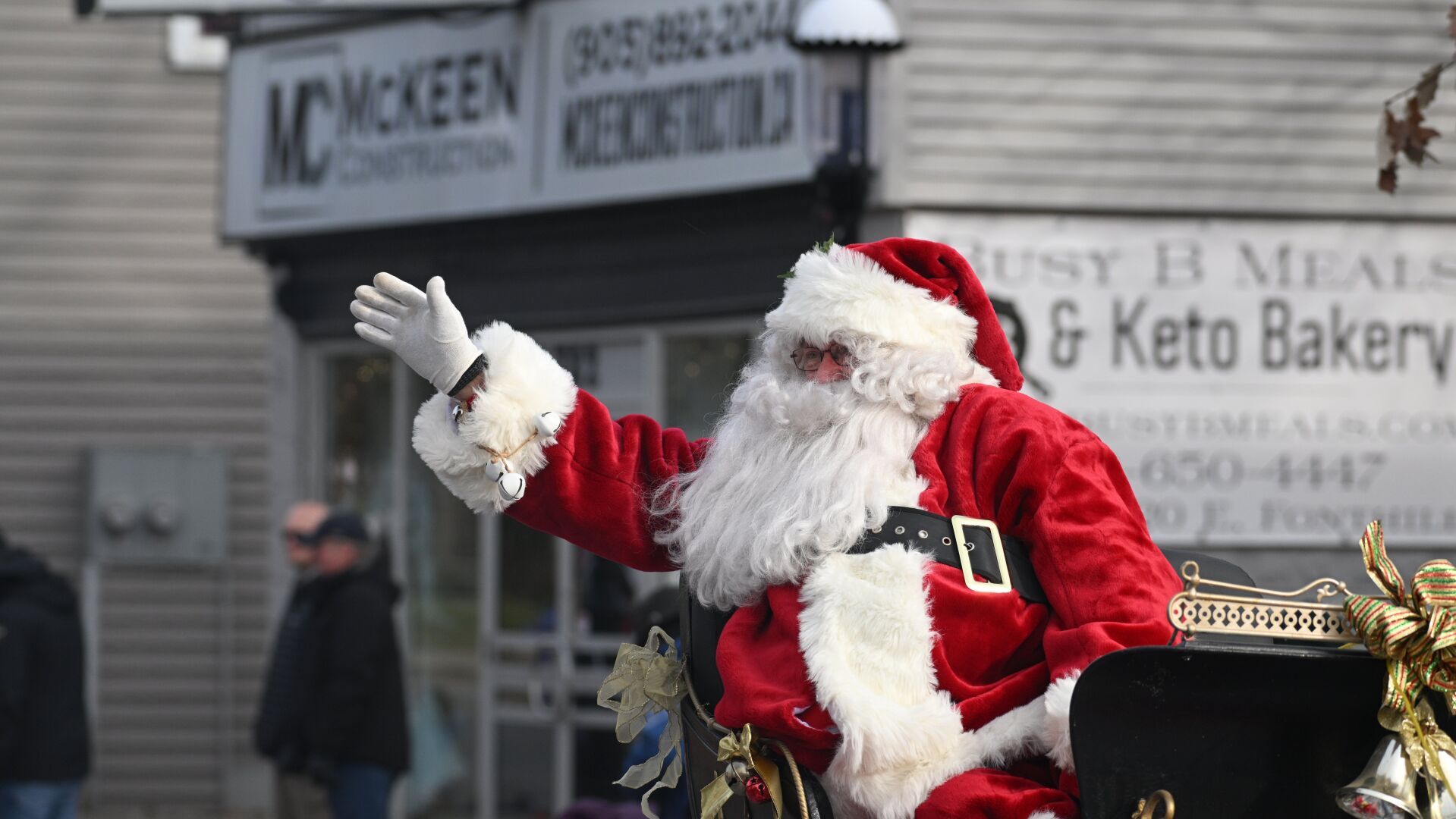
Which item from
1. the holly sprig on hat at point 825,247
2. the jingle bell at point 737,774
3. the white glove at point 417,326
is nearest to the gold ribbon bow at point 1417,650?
the jingle bell at point 737,774

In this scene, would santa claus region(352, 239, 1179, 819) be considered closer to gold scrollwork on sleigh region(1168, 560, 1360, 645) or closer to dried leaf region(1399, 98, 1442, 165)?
gold scrollwork on sleigh region(1168, 560, 1360, 645)

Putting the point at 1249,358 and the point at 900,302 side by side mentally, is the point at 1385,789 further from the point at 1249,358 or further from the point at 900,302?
the point at 1249,358

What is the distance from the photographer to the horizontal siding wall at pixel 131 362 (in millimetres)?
10703

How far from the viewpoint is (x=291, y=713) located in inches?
270

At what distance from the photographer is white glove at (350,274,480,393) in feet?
10.0

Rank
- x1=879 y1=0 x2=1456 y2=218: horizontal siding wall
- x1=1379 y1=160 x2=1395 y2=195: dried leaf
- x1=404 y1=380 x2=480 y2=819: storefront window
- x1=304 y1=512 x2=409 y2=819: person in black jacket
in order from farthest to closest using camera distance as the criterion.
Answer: x1=404 y1=380 x2=480 y2=819: storefront window, x1=879 y1=0 x2=1456 y2=218: horizontal siding wall, x1=304 y1=512 x2=409 y2=819: person in black jacket, x1=1379 y1=160 x2=1395 y2=195: dried leaf

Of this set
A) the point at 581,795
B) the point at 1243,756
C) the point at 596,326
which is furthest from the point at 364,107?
the point at 1243,756

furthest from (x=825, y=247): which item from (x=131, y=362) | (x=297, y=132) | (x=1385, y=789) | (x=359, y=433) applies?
(x=131, y=362)

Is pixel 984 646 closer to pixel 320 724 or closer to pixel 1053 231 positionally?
Answer: pixel 320 724

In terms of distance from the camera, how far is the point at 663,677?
11.0ft

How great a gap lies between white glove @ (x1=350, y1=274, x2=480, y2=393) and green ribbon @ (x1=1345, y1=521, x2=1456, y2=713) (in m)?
1.57

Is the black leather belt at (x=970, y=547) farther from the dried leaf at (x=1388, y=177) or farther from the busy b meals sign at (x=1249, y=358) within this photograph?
the busy b meals sign at (x=1249, y=358)

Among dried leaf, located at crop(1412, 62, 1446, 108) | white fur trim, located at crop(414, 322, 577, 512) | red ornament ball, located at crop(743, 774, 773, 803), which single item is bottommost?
red ornament ball, located at crop(743, 774, 773, 803)

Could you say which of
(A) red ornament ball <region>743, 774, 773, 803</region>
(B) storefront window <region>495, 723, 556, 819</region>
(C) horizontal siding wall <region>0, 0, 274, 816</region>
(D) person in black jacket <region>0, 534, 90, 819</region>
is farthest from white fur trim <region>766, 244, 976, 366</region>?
(C) horizontal siding wall <region>0, 0, 274, 816</region>
